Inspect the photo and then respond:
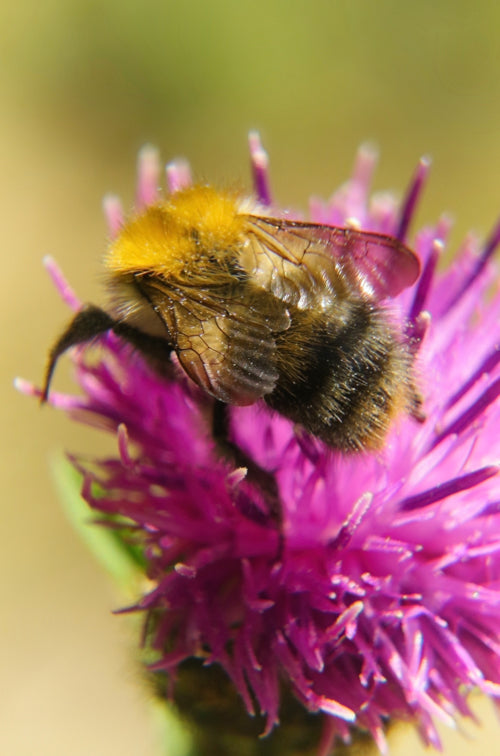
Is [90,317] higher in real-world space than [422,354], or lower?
higher

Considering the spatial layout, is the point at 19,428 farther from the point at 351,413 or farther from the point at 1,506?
the point at 351,413

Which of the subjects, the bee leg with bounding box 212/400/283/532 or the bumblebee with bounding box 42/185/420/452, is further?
the bee leg with bounding box 212/400/283/532

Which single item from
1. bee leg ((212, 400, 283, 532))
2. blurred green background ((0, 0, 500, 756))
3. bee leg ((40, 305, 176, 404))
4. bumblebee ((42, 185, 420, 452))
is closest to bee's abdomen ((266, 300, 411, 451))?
bumblebee ((42, 185, 420, 452))

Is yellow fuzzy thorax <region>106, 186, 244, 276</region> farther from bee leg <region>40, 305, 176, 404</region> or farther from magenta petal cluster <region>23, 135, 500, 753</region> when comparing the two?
magenta petal cluster <region>23, 135, 500, 753</region>

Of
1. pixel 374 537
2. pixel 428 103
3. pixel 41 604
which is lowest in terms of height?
pixel 41 604

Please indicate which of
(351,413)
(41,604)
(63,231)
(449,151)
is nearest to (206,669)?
(351,413)

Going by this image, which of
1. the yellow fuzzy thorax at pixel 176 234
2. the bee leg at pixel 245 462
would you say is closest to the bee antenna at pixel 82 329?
the yellow fuzzy thorax at pixel 176 234
